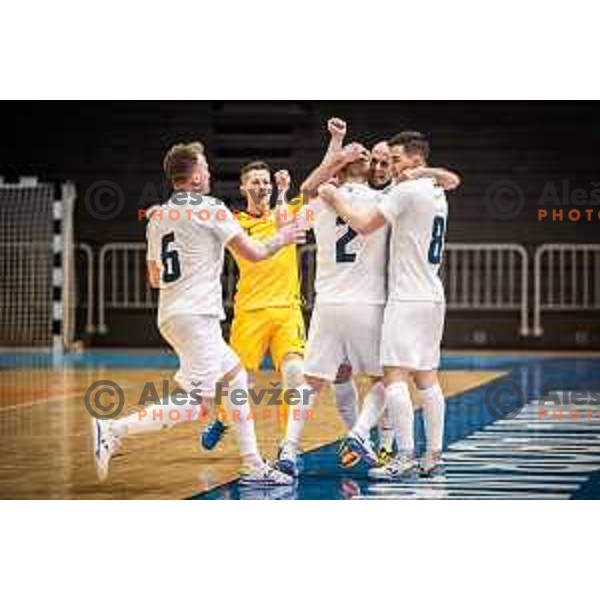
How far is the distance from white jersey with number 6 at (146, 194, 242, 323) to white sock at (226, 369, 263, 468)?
338 millimetres

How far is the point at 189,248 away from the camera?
7.45m

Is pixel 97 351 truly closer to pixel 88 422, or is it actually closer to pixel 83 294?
pixel 83 294

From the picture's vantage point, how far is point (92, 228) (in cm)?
1855

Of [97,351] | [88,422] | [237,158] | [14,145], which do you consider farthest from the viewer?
[97,351]

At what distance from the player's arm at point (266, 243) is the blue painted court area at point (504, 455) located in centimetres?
109

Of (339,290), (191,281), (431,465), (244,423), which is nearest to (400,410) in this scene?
(431,465)

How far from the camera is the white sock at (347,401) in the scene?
839 cm

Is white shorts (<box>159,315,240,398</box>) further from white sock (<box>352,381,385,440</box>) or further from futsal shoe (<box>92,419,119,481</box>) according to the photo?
white sock (<box>352,381,385,440</box>)

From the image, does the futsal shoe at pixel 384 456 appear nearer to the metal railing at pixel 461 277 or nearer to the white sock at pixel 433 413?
the white sock at pixel 433 413

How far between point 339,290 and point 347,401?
791 millimetres

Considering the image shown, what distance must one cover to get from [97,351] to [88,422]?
7239 mm

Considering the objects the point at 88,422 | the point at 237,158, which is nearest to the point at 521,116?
the point at 237,158

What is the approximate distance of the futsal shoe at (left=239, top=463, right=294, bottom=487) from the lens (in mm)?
7723

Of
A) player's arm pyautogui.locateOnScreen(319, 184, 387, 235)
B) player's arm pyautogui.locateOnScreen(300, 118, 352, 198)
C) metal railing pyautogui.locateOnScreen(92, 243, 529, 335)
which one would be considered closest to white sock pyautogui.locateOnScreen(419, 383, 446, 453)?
player's arm pyautogui.locateOnScreen(319, 184, 387, 235)
